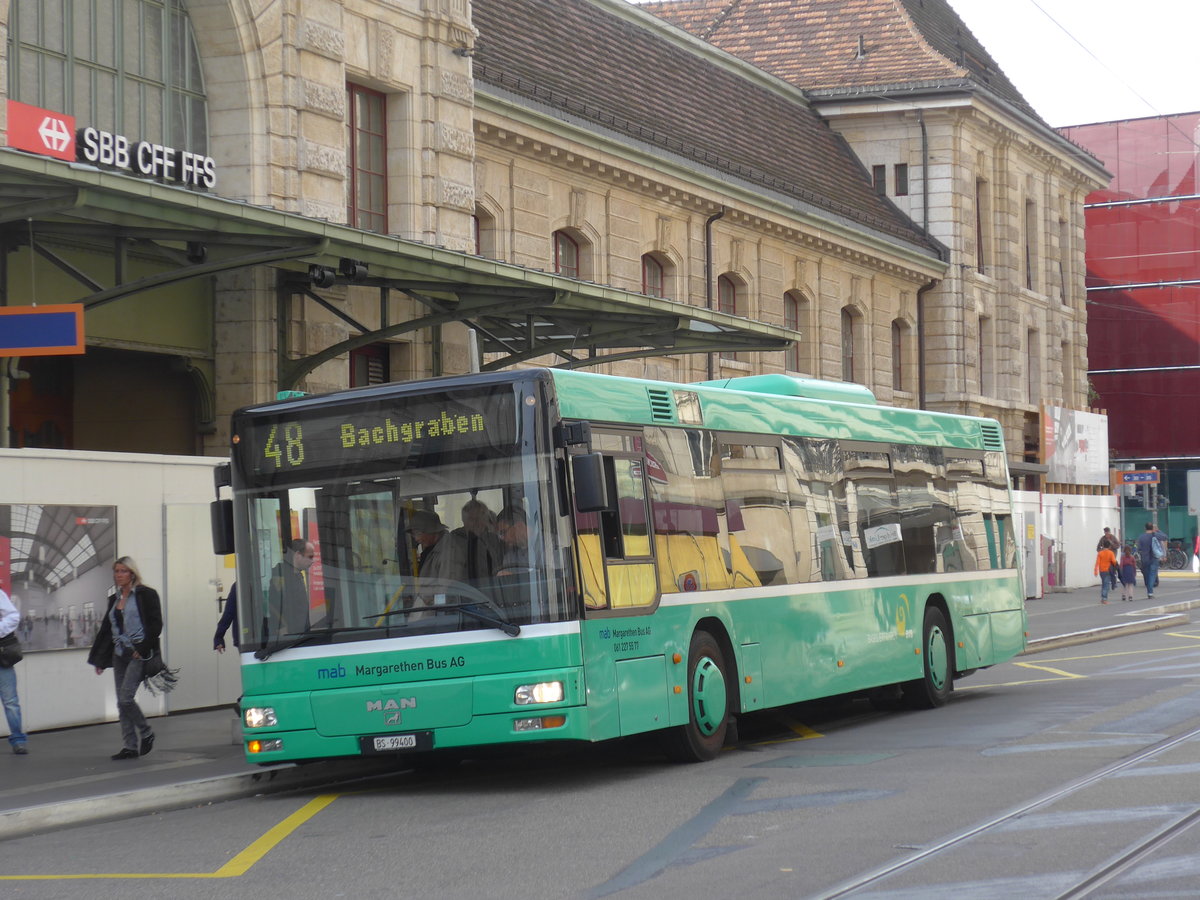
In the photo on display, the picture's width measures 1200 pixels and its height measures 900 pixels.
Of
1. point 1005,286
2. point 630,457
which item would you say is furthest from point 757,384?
point 1005,286

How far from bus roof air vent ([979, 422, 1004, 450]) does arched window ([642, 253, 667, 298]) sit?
45.2 ft

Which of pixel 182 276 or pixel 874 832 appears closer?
pixel 874 832

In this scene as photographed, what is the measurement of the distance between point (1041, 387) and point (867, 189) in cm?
945

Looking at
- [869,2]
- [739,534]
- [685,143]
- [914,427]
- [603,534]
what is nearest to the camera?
[603,534]

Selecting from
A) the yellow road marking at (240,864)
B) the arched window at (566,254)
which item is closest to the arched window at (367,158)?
the arched window at (566,254)

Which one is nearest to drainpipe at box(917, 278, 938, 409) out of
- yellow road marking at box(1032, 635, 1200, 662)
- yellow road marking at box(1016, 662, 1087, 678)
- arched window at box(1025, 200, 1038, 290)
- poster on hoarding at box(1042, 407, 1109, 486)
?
poster on hoarding at box(1042, 407, 1109, 486)

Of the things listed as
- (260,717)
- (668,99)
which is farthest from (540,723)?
(668,99)

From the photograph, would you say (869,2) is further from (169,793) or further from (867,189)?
(169,793)

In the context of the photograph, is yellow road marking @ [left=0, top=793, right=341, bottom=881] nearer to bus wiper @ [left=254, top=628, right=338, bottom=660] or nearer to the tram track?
bus wiper @ [left=254, top=628, right=338, bottom=660]

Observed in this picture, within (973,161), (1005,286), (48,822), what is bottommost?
(48,822)

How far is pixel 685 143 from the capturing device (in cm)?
3409

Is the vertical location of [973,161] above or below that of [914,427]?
above

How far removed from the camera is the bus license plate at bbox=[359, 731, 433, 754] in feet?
37.3

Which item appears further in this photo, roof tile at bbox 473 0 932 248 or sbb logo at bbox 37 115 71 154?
roof tile at bbox 473 0 932 248
